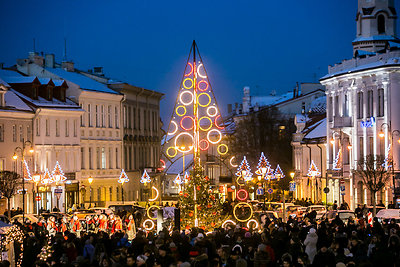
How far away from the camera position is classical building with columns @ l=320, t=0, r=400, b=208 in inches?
2564

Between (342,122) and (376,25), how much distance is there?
6976 mm

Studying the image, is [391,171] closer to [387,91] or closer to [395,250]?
[387,91]

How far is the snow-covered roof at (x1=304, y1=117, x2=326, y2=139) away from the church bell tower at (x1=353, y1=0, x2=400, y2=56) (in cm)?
1065

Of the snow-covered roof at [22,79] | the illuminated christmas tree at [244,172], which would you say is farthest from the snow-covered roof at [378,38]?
the snow-covered roof at [22,79]

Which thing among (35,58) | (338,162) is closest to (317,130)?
(338,162)

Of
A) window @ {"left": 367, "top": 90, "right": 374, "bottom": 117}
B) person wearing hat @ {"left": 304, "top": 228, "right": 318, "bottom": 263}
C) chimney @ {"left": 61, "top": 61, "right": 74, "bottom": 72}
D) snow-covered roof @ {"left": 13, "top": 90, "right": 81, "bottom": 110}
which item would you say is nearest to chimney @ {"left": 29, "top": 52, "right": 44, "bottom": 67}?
snow-covered roof @ {"left": 13, "top": 90, "right": 81, "bottom": 110}

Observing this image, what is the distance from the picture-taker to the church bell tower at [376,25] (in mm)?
73375

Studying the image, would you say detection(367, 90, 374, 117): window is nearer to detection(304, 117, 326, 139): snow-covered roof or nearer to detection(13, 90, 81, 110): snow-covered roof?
detection(304, 117, 326, 139): snow-covered roof

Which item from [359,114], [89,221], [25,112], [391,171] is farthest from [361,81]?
[89,221]

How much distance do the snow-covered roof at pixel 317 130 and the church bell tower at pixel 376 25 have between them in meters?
10.6

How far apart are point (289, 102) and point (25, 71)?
1509 inches

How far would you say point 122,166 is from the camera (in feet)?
284

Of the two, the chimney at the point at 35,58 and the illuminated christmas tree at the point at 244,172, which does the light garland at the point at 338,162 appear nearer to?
the illuminated christmas tree at the point at 244,172

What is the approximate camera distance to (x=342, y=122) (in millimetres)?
71625
